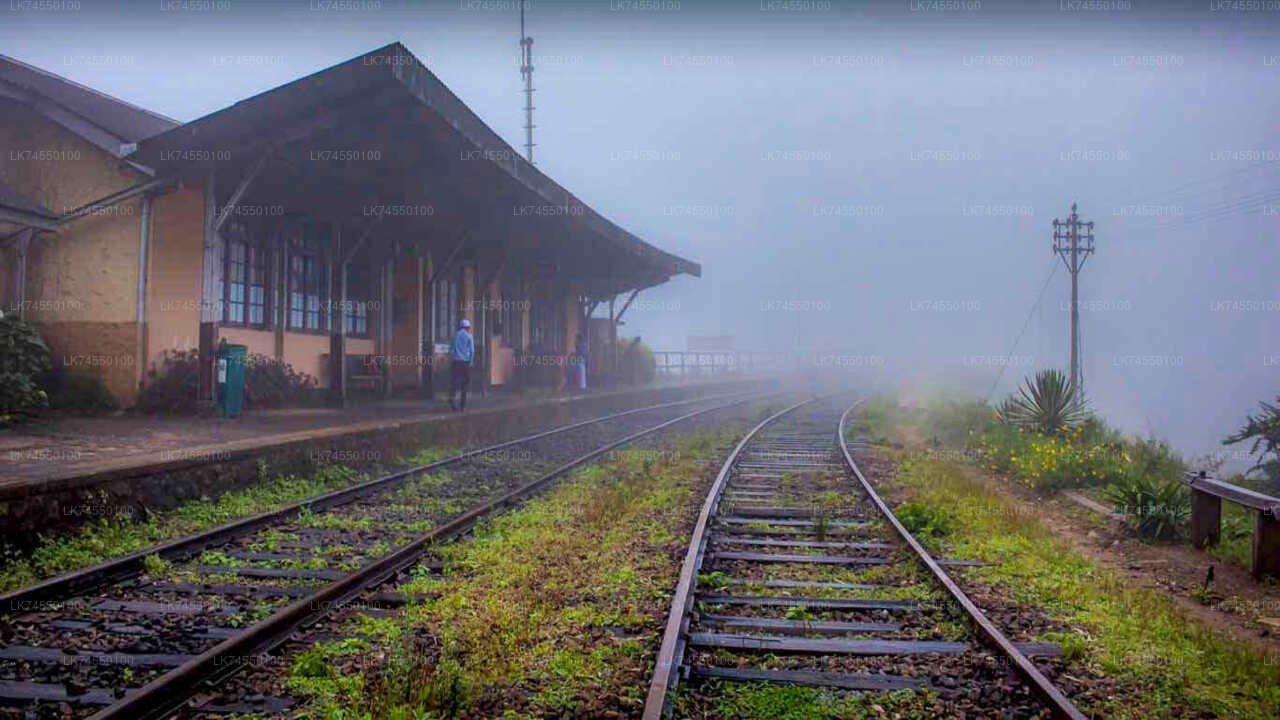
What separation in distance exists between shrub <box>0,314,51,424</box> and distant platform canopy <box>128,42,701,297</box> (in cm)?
283

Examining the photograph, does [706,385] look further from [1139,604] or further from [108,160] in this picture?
[1139,604]

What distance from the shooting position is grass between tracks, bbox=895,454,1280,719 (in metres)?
3.62

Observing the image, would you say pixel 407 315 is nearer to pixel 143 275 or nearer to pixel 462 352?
pixel 462 352

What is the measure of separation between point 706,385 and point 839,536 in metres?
29.4

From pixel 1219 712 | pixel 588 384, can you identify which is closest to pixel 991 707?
pixel 1219 712

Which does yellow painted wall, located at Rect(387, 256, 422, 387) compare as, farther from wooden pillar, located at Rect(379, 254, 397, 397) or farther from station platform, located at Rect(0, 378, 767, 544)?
station platform, located at Rect(0, 378, 767, 544)

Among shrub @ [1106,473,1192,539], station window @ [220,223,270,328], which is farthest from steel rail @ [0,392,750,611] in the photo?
shrub @ [1106,473,1192,539]

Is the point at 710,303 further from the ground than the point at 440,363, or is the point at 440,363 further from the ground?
the point at 710,303

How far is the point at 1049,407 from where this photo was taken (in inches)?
547

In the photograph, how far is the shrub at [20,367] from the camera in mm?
9891

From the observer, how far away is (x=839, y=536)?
22.4 feet

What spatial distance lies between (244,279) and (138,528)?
8.06 meters

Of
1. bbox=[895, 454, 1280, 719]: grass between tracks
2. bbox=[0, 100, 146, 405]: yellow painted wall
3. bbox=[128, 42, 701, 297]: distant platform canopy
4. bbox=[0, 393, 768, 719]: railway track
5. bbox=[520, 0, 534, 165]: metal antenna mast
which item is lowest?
bbox=[895, 454, 1280, 719]: grass between tracks

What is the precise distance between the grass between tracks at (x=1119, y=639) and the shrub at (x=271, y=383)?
37.6 ft
